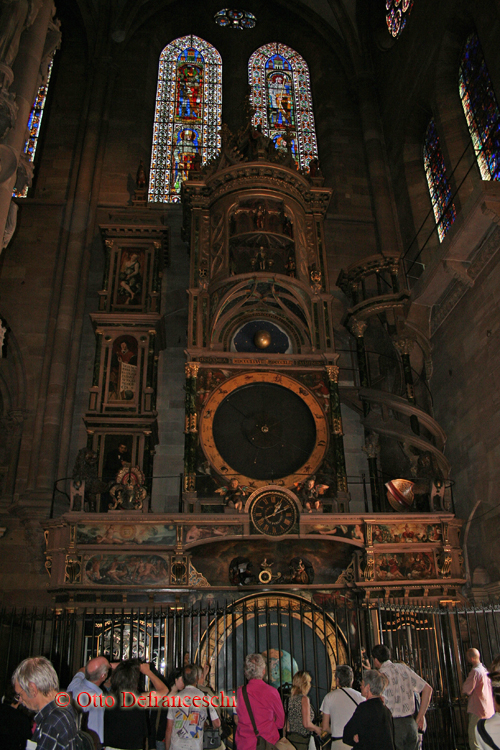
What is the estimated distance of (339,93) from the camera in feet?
63.8

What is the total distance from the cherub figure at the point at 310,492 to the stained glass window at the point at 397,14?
519 inches

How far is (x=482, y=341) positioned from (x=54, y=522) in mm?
8013

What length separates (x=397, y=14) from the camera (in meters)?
17.9

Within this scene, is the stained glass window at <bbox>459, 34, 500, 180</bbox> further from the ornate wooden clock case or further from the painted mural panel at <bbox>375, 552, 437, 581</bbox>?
the painted mural panel at <bbox>375, 552, 437, 581</bbox>

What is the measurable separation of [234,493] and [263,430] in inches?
63.5

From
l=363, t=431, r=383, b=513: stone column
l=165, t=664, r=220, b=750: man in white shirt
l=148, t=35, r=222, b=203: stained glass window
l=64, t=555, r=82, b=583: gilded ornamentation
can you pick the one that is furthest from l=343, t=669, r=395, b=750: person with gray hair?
l=148, t=35, r=222, b=203: stained glass window

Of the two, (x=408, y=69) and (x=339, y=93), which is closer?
(x=408, y=69)

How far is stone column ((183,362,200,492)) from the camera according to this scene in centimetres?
1113

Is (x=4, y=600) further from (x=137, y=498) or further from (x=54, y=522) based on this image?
(x=137, y=498)

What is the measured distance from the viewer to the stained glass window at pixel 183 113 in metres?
17.9

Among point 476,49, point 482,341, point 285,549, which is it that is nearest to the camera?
point 285,549

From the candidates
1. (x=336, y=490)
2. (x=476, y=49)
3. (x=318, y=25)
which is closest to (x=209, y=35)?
(x=318, y=25)

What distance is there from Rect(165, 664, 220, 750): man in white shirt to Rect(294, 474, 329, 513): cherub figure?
5738mm

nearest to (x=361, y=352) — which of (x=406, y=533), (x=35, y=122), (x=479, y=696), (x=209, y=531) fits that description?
(x=406, y=533)
